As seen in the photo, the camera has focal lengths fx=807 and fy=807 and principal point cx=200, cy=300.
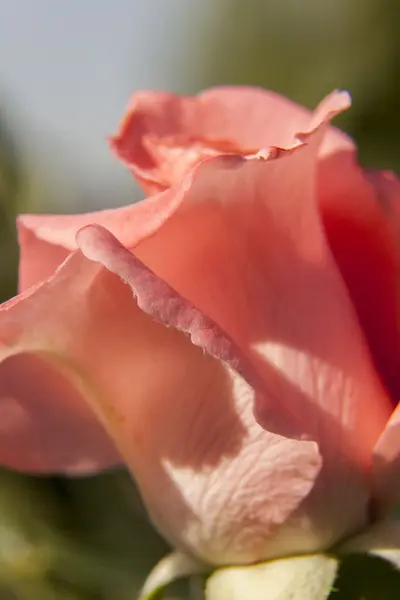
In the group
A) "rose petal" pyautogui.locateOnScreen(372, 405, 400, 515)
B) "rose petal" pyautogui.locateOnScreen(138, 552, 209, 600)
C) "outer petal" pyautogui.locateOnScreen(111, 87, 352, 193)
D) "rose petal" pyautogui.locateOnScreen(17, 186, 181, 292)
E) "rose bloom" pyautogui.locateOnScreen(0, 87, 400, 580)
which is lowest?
"rose petal" pyautogui.locateOnScreen(138, 552, 209, 600)

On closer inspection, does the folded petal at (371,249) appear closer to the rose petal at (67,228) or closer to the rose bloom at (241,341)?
the rose bloom at (241,341)

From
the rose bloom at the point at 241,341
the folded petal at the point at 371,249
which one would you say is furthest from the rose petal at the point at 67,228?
the folded petal at the point at 371,249

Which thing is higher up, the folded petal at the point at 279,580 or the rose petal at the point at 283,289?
the rose petal at the point at 283,289

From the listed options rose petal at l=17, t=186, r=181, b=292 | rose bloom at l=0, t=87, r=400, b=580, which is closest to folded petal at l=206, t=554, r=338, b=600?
rose bloom at l=0, t=87, r=400, b=580

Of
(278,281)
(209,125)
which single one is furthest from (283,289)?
(209,125)

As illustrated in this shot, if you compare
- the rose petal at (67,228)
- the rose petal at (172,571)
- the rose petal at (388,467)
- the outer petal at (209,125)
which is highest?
the outer petal at (209,125)

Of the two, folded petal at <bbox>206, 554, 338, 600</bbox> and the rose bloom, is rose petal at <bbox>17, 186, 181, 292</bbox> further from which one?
folded petal at <bbox>206, 554, 338, 600</bbox>

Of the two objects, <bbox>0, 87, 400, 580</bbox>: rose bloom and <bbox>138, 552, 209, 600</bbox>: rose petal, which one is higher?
<bbox>0, 87, 400, 580</bbox>: rose bloom

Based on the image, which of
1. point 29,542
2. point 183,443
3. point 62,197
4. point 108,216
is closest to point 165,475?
point 183,443
